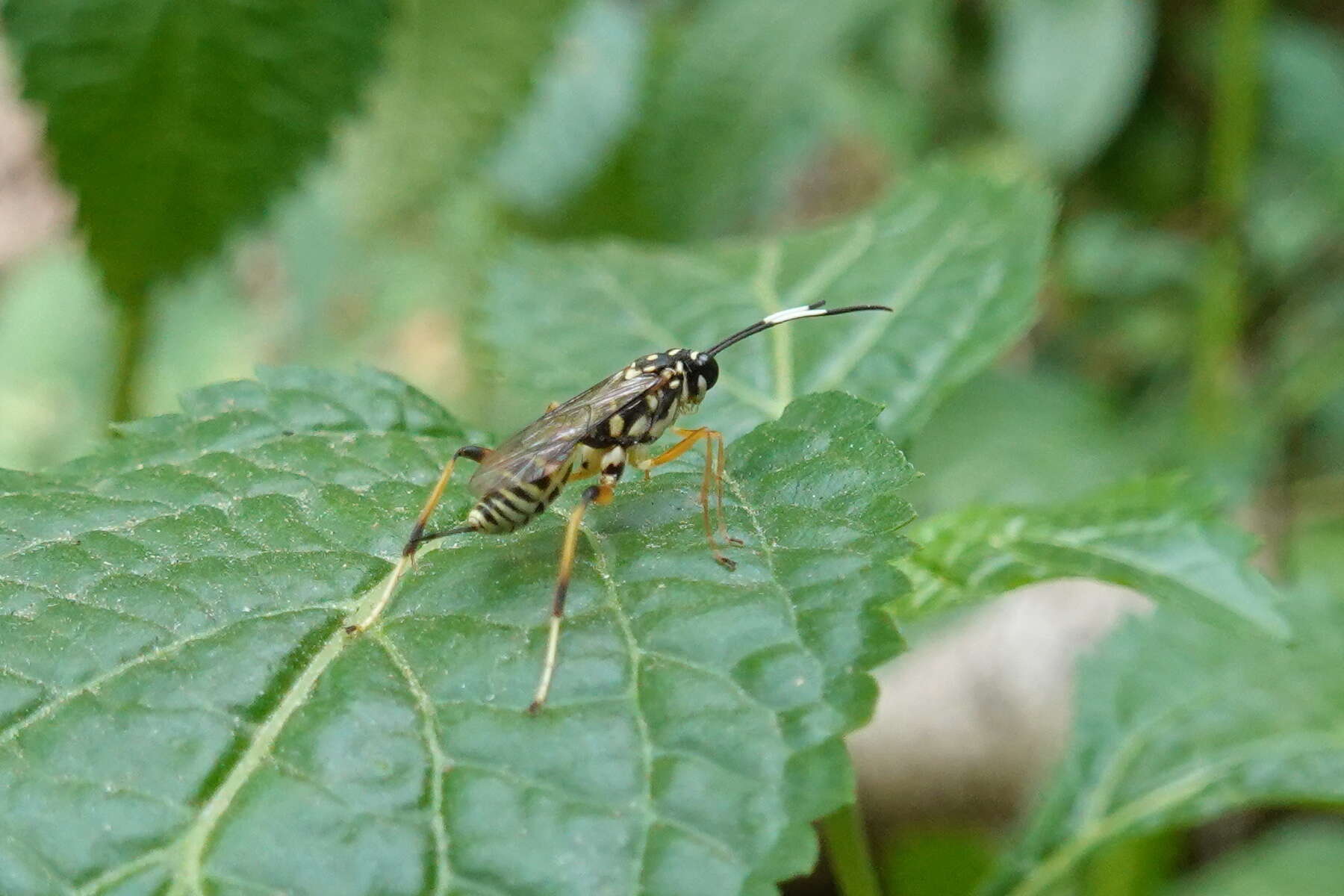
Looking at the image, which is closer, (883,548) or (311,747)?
(311,747)

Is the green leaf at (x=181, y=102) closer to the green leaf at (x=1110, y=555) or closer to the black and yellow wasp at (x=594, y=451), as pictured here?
the black and yellow wasp at (x=594, y=451)

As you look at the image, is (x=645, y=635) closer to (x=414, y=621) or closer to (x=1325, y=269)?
(x=414, y=621)

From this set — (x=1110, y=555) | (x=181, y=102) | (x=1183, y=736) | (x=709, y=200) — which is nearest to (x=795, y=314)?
(x=1110, y=555)

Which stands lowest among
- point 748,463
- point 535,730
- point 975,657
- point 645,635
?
point 535,730

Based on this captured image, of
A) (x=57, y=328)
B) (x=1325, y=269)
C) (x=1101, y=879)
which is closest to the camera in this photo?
(x=1101, y=879)

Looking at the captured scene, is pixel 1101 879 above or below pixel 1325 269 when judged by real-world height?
below

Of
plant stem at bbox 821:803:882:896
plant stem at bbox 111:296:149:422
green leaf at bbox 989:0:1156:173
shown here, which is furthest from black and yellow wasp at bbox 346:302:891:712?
green leaf at bbox 989:0:1156:173

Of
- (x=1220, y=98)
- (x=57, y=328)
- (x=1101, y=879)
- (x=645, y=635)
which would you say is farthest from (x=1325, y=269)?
(x=57, y=328)

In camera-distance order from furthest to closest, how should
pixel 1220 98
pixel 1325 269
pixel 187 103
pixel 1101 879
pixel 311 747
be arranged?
pixel 1325 269, pixel 1220 98, pixel 1101 879, pixel 187 103, pixel 311 747
